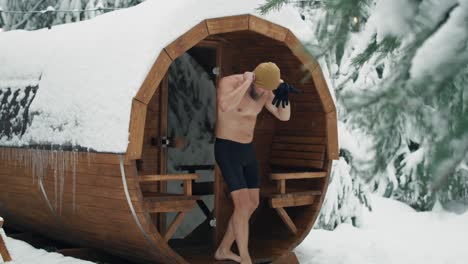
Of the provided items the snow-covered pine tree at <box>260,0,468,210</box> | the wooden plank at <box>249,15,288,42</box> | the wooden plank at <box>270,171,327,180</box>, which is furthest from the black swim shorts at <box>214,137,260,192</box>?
the snow-covered pine tree at <box>260,0,468,210</box>

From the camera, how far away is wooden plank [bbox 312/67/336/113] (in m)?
7.50

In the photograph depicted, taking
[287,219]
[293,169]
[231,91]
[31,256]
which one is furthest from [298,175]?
[31,256]

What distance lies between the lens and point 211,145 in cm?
898

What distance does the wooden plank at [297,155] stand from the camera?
8019 millimetres

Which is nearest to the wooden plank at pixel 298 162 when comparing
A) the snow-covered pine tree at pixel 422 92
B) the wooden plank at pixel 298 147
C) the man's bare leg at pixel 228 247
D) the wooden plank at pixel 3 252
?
the wooden plank at pixel 298 147

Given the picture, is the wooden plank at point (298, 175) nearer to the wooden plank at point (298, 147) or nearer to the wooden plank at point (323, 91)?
the wooden plank at point (298, 147)

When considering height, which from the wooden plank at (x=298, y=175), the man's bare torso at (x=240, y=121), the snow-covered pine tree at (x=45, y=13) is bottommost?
the wooden plank at (x=298, y=175)

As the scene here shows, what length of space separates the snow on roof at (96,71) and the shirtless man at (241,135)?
613mm

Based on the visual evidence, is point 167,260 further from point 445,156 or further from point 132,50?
point 445,156

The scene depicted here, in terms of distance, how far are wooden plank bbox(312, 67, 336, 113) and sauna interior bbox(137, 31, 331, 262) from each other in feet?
0.32

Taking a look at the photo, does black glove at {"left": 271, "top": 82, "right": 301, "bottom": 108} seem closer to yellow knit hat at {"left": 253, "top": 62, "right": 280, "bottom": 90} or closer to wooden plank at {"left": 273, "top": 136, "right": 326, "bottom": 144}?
yellow knit hat at {"left": 253, "top": 62, "right": 280, "bottom": 90}

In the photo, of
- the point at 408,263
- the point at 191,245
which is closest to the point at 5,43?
the point at 191,245

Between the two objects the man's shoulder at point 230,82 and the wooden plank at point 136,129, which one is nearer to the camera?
the wooden plank at point 136,129

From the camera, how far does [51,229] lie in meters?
8.14
